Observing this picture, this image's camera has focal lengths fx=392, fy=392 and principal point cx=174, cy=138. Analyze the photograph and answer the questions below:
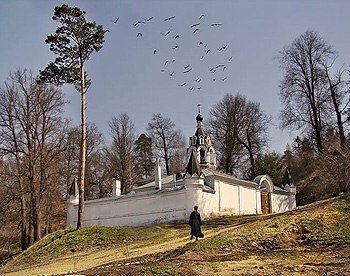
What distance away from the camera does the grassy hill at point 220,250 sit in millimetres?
9609

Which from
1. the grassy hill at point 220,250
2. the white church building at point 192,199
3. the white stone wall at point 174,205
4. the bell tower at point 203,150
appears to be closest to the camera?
the grassy hill at point 220,250

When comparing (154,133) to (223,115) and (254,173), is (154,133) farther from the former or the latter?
(254,173)

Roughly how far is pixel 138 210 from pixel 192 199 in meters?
4.67

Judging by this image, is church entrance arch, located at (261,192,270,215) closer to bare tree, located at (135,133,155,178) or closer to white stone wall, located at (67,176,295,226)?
white stone wall, located at (67,176,295,226)

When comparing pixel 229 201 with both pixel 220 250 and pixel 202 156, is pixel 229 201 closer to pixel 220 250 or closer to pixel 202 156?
pixel 202 156

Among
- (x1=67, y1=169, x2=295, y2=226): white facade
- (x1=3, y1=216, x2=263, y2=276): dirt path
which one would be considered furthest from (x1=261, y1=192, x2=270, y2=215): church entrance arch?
(x1=3, y1=216, x2=263, y2=276): dirt path

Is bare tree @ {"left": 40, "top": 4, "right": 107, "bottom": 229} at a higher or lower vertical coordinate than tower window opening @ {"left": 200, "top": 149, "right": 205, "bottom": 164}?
higher

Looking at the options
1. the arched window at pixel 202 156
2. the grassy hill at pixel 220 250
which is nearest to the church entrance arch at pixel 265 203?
the arched window at pixel 202 156

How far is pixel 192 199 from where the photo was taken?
78.5ft

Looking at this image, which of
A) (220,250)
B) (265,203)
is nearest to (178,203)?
(265,203)

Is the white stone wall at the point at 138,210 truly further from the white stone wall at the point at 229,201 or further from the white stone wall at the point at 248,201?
the white stone wall at the point at 248,201

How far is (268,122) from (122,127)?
667 inches

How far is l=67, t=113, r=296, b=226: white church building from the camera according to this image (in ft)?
79.8

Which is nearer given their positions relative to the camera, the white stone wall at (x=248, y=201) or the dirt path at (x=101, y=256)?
the dirt path at (x=101, y=256)
